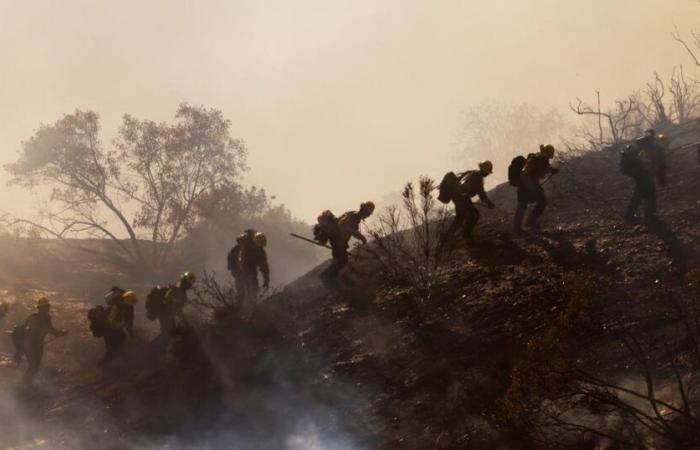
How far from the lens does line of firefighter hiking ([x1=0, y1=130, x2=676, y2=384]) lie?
33.0 feet

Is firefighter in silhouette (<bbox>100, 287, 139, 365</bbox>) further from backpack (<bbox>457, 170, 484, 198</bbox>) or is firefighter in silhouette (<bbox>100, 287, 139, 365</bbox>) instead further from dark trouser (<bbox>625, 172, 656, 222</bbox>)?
dark trouser (<bbox>625, 172, 656, 222</bbox>)

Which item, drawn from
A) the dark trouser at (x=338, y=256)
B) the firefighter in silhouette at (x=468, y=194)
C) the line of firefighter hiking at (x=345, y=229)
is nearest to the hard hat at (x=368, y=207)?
the line of firefighter hiking at (x=345, y=229)

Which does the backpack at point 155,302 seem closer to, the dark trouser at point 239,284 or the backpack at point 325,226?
the dark trouser at point 239,284

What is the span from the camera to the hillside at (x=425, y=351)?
6328mm

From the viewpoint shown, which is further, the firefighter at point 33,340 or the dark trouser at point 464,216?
the firefighter at point 33,340

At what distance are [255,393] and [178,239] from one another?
65.4 ft

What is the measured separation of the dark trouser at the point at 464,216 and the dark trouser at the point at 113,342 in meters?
6.98

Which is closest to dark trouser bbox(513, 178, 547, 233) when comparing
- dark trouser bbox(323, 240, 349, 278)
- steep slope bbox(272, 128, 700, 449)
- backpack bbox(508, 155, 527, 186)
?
backpack bbox(508, 155, 527, 186)

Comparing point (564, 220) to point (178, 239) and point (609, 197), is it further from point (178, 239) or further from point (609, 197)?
point (178, 239)

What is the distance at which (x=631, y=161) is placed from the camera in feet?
32.5

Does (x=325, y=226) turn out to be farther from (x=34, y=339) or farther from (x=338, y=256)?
(x=34, y=339)

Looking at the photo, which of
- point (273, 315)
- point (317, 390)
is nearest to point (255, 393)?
point (317, 390)

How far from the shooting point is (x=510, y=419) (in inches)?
210

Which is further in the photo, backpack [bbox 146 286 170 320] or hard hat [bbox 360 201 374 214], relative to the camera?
backpack [bbox 146 286 170 320]
